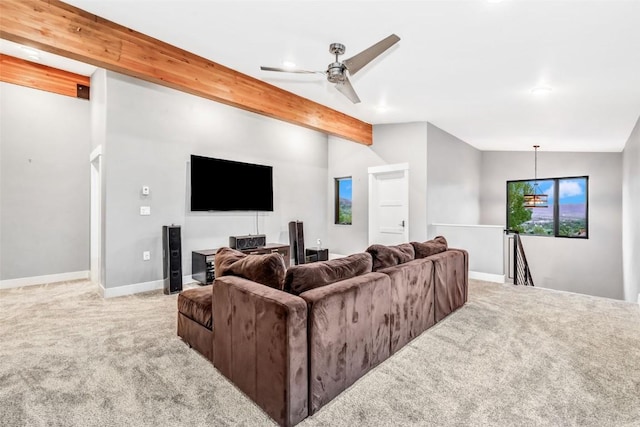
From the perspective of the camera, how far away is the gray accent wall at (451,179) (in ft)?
19.0

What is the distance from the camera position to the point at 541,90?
384 centimetres

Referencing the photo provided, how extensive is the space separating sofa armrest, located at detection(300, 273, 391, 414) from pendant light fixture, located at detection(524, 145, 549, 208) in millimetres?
6309

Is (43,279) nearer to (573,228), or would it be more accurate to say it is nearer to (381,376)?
(381,376)

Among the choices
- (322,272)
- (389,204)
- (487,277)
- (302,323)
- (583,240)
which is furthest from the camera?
(583,240)

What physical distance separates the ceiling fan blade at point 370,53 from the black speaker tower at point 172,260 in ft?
10.2

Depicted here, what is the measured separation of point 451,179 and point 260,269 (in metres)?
5.48

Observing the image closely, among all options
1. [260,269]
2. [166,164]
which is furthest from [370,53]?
[166,164]

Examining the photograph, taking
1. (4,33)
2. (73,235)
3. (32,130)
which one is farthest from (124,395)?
(32,130)

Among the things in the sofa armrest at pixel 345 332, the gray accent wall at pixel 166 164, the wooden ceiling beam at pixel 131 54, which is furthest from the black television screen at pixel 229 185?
the sofa armrest at pixel 345 332

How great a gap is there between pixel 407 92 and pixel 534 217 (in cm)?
563

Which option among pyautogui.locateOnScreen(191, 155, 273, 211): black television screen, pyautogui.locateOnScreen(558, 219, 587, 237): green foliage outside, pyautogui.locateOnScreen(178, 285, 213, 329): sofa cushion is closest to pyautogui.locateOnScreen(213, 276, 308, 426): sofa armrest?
pyautogui.locateOnScreen(178, 285, 213, 329): sofa cushion

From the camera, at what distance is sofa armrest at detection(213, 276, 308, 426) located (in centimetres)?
170

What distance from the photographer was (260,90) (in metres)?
4.19

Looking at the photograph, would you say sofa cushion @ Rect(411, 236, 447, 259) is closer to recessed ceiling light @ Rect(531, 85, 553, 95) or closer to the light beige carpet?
the light beige carpet
